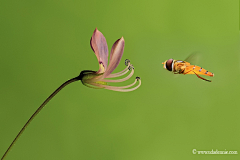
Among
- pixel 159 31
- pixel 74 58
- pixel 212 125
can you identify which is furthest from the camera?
pixel 159 31

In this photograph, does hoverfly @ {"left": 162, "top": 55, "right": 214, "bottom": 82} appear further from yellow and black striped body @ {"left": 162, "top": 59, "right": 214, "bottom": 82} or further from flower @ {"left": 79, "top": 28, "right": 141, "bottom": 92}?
flower @ {"left": 79, "top": 28, "right": 141, "bottom": 92}

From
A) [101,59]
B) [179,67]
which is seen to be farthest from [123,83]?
[101,59]

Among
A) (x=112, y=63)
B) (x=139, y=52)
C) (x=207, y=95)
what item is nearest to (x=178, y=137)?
(x=207, y=95)

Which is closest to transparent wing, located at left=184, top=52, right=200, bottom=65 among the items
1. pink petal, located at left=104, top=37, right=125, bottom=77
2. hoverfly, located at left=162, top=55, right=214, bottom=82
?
hoverfly, located at left=162, top=55, right=214, bottom=82

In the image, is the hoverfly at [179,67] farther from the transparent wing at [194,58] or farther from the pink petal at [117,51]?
the pink petal at [117,51]

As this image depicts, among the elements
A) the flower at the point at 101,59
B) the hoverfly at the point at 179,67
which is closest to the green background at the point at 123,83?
the hoverfly at the point at 179,67

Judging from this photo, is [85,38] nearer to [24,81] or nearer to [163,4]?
[24,81]
